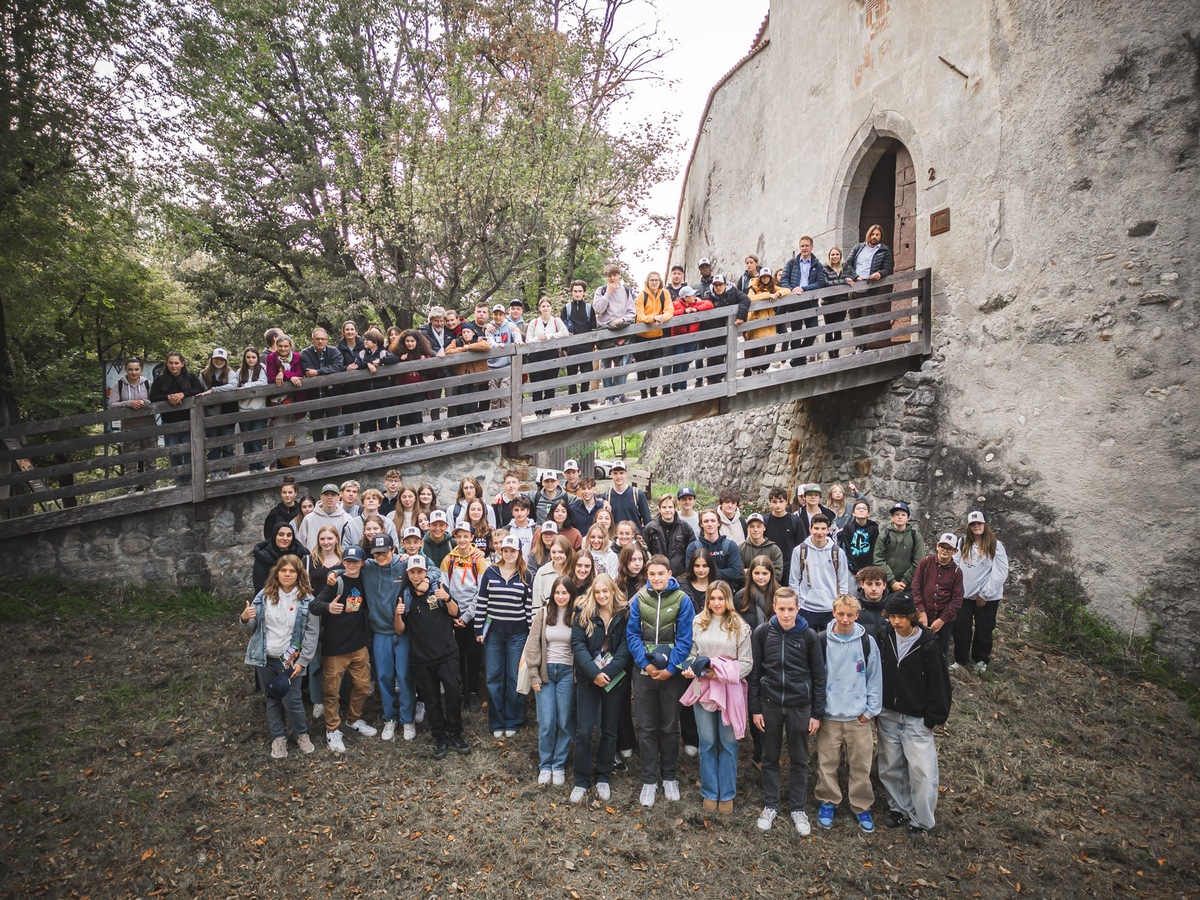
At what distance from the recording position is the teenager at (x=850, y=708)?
485cm

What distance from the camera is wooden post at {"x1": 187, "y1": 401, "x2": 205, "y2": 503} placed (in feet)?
24.5

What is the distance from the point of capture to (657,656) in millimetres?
4965

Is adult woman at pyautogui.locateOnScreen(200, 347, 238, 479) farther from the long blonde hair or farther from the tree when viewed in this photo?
the tree

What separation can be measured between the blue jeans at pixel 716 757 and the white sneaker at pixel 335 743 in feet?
9.64

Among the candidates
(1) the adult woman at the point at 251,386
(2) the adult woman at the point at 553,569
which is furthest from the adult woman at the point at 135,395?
(2) the adult woman at the point at 553,569

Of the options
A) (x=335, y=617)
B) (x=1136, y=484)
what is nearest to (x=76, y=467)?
(x=335, y=617)

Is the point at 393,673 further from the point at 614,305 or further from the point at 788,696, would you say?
the point at 614,305

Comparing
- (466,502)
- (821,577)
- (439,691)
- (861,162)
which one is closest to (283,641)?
(439,691)

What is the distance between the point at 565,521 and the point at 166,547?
4.53 m

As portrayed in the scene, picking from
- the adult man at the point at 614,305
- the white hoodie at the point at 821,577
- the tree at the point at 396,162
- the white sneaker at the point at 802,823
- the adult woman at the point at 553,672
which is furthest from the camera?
the tree at the point at 396,162

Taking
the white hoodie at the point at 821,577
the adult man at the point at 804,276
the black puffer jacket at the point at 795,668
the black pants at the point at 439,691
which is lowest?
the black pants at the point at 439,691

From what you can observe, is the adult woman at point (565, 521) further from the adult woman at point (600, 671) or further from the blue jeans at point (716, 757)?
the blue jeans at point (716, 757)

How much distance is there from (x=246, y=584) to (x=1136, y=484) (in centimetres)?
983

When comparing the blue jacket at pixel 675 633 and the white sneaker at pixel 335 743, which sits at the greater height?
the blue jacket at pixel 675 633
